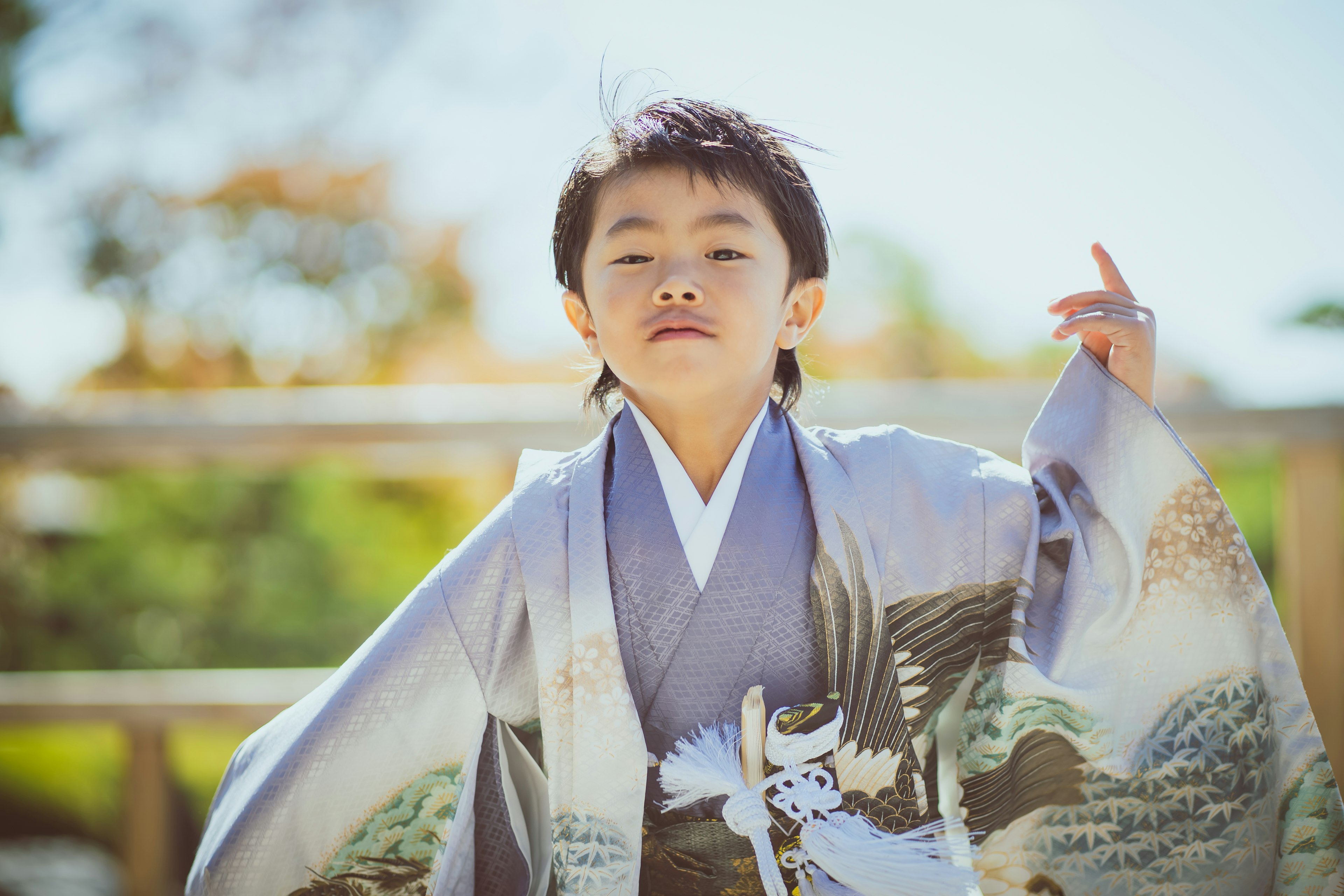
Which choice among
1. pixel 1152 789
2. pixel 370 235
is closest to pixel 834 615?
pixel 1152 789

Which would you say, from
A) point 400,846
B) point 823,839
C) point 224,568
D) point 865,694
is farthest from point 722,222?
point 224,568

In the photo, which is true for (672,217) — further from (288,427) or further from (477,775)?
(288,427)

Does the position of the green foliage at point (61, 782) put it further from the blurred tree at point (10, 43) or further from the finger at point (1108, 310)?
the finger at point (1108, 310)

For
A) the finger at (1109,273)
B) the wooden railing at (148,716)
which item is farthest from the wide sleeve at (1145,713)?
the wooden railing at (148,716)

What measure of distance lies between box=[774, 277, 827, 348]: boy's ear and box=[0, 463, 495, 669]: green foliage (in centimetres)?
205

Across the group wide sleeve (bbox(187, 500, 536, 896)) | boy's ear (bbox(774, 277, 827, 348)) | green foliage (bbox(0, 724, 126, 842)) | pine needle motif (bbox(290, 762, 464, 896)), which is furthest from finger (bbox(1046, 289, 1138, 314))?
green foliage (bbox(0, 724, 126, 842))

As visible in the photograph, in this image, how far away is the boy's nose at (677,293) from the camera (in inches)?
42.8

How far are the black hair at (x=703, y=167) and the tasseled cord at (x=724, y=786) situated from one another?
575mm

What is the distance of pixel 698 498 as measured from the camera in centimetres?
121

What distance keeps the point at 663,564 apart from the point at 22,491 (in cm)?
Answer: 333

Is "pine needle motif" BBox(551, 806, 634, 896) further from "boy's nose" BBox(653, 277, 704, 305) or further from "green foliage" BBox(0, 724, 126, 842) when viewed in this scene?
"green foliage" BBox(0, 724, 126, 842)

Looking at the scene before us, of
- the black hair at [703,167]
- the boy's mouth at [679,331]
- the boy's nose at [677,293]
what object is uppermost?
the black hair at [703,167]

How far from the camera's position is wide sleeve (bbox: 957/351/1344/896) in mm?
1057

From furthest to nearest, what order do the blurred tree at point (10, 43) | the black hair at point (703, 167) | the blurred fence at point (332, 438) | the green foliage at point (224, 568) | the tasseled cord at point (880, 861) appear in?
1. the blurred tree at point (10, 43)
2. the green foliage at point (224, 568)
3. the blurred fence at point (332, 438)
4. the black hair at point (703, 167)
5. the tasseled cord at point (880, 861)
